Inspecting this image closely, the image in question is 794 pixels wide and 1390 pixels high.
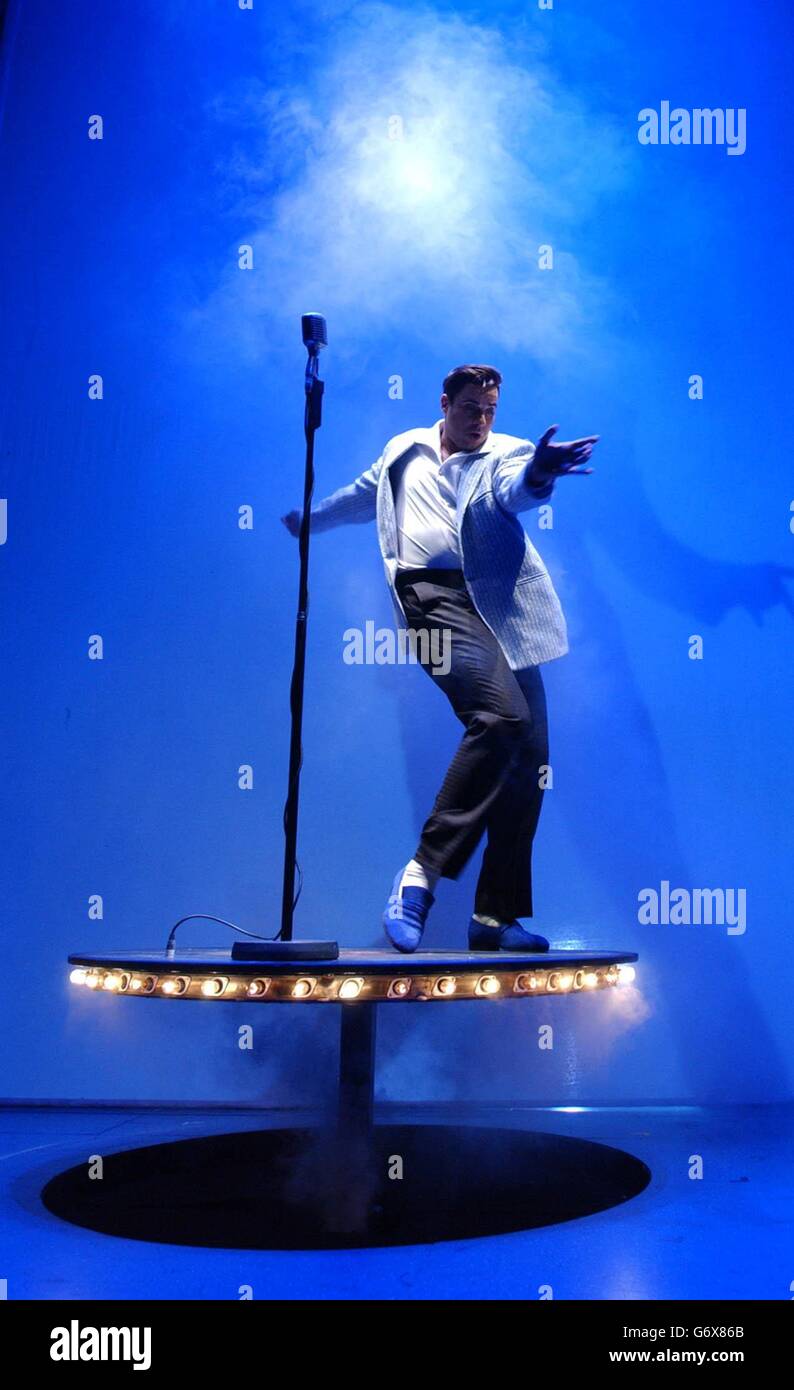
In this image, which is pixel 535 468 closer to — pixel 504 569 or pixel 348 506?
pixel 504 569

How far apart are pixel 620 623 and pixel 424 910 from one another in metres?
1.37

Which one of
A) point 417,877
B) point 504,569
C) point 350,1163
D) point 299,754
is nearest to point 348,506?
point 504,569

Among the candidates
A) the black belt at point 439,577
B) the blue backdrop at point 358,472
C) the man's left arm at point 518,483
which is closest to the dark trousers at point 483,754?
the black belt at point 439,577

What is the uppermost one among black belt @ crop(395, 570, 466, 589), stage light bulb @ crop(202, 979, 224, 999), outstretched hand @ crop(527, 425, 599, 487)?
outstretched hand @ crop(527, 425, 599, 487)

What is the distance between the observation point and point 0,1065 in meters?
3.28

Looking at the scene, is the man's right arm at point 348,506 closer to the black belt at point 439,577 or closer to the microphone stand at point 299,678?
the black belt at point 439,577

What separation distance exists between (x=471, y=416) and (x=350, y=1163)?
6.05ft

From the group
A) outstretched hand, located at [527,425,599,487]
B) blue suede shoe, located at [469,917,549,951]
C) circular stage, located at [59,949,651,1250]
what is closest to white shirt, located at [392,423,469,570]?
outstretched hand, located at [527,425,599,487]

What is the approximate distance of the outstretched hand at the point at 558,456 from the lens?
2.43 meters

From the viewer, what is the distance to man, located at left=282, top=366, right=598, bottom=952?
262 cm

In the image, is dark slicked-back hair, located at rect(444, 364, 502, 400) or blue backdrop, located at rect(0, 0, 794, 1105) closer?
dark slicked-back hair, located at rect(444, 364, 502, 400)

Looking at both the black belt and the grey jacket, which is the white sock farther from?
the black belt

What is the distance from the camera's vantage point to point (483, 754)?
2.64 m

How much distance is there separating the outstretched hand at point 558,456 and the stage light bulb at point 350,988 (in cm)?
119
